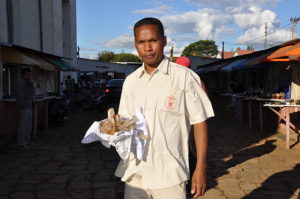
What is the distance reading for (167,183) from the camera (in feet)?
6.63

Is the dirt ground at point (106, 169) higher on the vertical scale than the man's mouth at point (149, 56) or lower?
lower

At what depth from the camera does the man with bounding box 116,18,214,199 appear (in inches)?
80.7

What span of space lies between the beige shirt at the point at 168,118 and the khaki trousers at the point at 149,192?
4cm

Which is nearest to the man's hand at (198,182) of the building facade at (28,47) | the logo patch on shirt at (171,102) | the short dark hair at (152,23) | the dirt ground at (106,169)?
the logo patch on shirt at (171,102)

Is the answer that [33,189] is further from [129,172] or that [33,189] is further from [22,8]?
[22,8]

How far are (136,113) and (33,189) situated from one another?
138 inches

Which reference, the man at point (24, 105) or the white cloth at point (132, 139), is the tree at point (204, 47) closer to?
the man at point (24, 105)

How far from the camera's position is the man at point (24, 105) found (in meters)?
7.51

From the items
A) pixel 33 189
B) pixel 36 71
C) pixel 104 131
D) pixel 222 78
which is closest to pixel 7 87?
pixel 36 71

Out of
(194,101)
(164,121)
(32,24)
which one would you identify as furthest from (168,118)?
(32,24)

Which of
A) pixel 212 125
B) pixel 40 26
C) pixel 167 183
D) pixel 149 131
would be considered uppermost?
pixel 40 26

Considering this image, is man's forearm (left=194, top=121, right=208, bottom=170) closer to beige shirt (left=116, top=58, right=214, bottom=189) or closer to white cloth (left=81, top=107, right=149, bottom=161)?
beige shirt (left=116, top=58, right=214, bottom=189)

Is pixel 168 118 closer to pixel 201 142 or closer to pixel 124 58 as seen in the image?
pixel 201 142

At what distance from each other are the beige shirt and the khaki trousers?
1.7 inches
